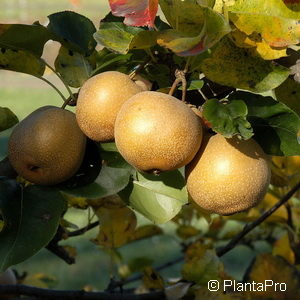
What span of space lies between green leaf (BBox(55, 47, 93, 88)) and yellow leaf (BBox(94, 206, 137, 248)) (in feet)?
1.72

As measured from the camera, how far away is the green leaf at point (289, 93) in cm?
91

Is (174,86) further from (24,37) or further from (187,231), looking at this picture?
(187,231)

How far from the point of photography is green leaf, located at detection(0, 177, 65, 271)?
2.61 ft

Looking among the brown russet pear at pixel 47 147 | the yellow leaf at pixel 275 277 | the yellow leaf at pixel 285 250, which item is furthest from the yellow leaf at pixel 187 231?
the brown russet pear at pixel 47 147

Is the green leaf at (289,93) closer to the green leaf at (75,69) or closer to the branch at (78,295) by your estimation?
the green leaf at (75,69)

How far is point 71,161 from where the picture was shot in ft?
2.68

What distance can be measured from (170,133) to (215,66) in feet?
0.45

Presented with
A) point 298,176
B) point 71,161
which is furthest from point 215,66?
point 298,176

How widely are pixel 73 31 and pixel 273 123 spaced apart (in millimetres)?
324

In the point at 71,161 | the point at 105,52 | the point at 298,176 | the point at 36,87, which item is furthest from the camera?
the point at 36,87

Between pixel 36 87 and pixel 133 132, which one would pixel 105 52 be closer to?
pixel 133 132

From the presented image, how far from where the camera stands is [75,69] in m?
0.94

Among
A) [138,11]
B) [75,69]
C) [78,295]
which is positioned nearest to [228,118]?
[138,11]

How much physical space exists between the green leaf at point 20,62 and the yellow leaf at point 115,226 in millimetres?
528
